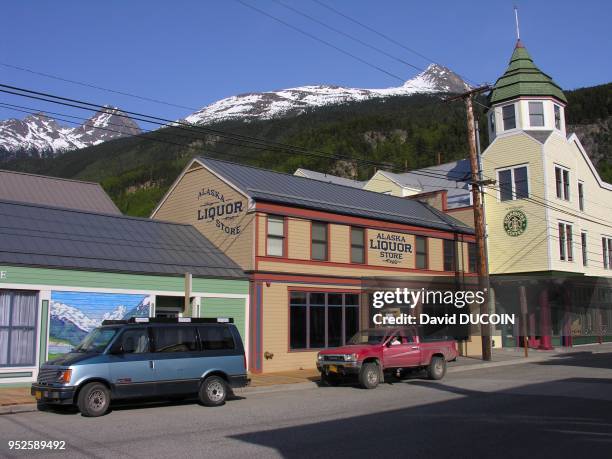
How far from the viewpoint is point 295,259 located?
81.6 feet

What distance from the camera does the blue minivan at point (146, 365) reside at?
13.2m

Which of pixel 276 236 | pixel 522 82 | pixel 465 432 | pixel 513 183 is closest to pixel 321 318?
pixel 276 236

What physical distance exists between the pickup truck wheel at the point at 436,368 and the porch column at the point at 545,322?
52.4 ft

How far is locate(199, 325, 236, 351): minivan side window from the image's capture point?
1545 centimetres

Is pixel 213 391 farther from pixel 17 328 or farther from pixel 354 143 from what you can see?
pixel 354 143

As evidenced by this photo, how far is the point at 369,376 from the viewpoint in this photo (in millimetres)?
18219

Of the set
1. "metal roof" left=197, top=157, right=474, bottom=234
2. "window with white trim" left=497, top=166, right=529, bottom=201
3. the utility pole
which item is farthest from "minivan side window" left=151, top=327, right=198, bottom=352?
"window with white trim" left=497, top=166, right=529, bottom=201

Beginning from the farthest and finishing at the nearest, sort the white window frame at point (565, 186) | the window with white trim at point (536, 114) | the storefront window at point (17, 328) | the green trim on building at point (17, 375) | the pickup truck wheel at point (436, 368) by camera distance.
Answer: the window with white trim at point (536, 114) < the white window frame at point (565, 186) < the pickup truck wheel at point (436, 368) < the storefront window at point (17, 328) < the green trim on building at point (17, 375)

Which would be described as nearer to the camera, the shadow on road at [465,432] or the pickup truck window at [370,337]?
the shadow on road at [465,432]

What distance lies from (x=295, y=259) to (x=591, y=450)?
16436 mm

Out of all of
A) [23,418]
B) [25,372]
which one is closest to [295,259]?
[25,372]

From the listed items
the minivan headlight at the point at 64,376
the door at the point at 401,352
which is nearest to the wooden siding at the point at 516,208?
the door at the point at 401,352

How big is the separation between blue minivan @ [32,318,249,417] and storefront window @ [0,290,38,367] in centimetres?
435

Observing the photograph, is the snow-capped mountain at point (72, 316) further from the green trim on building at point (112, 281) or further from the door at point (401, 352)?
the door at point (401, 352)
